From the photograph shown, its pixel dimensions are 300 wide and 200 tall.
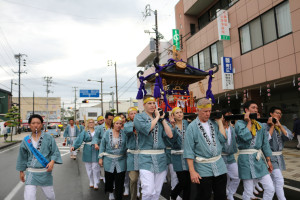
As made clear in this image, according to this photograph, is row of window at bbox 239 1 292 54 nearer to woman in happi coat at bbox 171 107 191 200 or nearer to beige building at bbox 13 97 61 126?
woman in happi coat at bbox 171 107 191 200

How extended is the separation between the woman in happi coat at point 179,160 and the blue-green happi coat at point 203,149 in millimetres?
796

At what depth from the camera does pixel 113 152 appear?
4469mm

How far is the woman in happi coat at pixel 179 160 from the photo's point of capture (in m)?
4.00

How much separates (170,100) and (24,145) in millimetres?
4558

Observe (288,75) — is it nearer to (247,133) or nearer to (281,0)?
(281,0)

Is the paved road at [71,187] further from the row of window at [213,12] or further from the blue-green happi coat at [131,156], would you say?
the row of window at [213,12]

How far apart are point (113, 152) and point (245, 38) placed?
10840 millimetres

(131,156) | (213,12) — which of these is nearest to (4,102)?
(213,12)

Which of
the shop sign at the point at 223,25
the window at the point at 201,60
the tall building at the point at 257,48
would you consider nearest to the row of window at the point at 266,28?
the tall building at the point at 257,48

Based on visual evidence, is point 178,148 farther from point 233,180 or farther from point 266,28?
point 266,28

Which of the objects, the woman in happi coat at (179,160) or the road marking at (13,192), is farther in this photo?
the road marking at (13,192)

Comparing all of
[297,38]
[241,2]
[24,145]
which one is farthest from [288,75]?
[24,145]

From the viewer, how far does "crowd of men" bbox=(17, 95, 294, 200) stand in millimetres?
3055

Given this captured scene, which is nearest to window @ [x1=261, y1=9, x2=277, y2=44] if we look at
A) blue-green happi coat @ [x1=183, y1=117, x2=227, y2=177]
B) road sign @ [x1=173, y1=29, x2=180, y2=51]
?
road sign @ [x1=173, y1=29, x2=180, y2=51]
